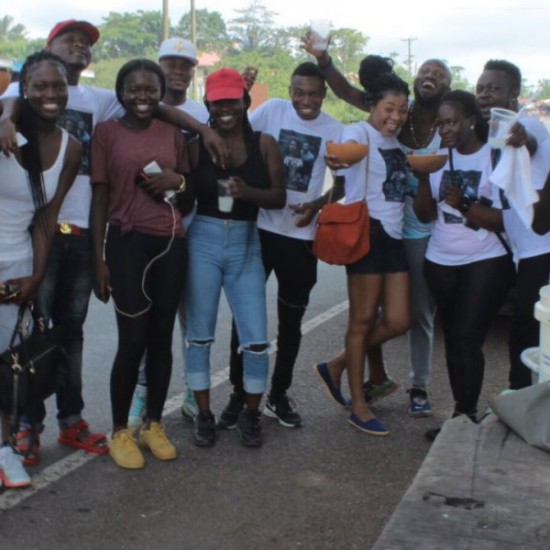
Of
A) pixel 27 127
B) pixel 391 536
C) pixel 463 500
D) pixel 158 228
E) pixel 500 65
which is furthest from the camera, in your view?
pixel 500 65

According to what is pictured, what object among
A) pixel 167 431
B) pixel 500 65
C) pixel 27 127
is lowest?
pixel 167 431

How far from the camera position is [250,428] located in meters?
4.87

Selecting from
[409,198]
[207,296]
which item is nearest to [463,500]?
[207,296]

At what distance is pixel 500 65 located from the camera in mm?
4816

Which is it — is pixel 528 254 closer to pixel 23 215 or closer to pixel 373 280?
pixel 373 280

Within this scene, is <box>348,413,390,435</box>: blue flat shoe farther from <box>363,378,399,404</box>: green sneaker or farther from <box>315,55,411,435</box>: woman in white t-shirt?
<box>363,378,399,404</box>: green sneaker

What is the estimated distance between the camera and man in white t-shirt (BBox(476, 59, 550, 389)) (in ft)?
13.7

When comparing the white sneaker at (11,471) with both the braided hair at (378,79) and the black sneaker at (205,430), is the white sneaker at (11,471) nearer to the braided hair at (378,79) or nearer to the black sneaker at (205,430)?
the black sneaker at (205,430)

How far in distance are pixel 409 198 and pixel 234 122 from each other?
1.07 metres

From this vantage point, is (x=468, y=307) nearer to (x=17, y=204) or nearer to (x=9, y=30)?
(x=17, y=204)

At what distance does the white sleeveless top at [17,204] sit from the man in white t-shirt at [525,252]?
83.9 inches

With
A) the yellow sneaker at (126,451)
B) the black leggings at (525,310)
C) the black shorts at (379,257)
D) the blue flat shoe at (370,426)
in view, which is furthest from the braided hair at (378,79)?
the yellow sneaker at (126,451)

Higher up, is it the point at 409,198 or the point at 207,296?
the point at 409,198

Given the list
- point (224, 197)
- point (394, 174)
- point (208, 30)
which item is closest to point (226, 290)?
point (224, 197)
